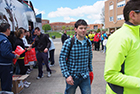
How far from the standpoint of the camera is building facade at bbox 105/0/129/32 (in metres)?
33.4

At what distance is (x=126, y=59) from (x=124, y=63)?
0.04 m

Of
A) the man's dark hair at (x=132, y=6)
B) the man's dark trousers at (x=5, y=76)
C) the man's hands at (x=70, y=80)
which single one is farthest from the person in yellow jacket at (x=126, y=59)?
the man's dark trousers at (x=5, y=76)

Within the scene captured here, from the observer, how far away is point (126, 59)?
3.78ft

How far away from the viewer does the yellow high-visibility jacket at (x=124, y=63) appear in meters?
1.11

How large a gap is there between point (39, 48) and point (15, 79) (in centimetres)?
162

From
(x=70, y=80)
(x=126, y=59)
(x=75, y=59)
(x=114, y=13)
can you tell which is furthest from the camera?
(x=114, y=13)

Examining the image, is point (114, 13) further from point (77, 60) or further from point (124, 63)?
point (124, 63)

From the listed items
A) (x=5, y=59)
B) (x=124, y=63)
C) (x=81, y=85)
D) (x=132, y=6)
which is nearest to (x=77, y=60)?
(x=81, y=85)

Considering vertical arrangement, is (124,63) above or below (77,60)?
above

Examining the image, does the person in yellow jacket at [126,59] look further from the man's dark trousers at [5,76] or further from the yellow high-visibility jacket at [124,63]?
the man's dark trousers at [5,76]

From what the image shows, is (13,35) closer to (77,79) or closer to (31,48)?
(31,48)

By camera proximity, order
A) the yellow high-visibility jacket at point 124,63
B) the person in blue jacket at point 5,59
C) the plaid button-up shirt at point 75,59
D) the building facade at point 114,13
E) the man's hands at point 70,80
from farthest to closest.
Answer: the building facade at point 114,13 → the person in blue jacket at point 5,59 → the plaid button-up shirt at point 75,59 → the man's hands at point 70,80 → the yellow high-visibility jacket at point 124,63

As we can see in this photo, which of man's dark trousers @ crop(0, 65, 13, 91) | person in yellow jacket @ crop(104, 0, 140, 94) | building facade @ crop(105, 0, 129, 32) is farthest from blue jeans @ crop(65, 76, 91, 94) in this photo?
building facade @ crop(105, 0, 129, 32)

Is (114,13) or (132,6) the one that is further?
(114,13)
